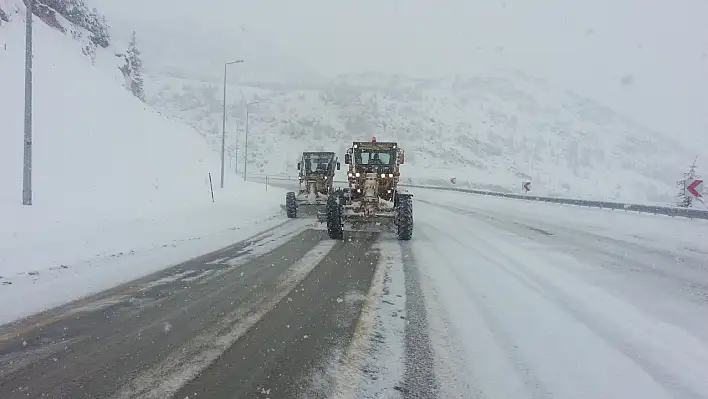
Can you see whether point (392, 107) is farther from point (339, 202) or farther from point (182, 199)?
point (339, 202)

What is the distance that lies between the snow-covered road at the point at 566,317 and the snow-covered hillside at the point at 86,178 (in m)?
4.84

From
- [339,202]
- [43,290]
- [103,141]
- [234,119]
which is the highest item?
[234,119]

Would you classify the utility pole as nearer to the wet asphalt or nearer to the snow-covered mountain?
the snow-covered mountain

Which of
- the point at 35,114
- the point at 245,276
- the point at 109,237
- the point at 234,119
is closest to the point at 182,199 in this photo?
the point at 35,114

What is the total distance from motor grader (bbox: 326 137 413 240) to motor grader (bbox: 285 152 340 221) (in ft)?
14.3

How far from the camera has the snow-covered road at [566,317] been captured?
12.9 feet

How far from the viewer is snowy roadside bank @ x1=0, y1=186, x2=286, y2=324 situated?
658 cm

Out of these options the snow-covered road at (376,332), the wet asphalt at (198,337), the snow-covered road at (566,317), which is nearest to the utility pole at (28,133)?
the snow-covered road at (376,332)

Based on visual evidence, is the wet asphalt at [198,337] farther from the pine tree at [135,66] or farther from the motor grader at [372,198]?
the pine tree at [135,66]

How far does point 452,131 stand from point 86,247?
341 ft

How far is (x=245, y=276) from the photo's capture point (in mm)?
7738

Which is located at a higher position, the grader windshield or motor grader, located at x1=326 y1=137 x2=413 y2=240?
the grader windshield

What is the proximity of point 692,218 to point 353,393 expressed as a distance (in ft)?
60.4

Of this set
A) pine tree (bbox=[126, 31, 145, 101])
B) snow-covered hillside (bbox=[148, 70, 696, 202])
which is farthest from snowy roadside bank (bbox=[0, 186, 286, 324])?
snow-covered hillside (bbox=[148, 70, 696, 202])
